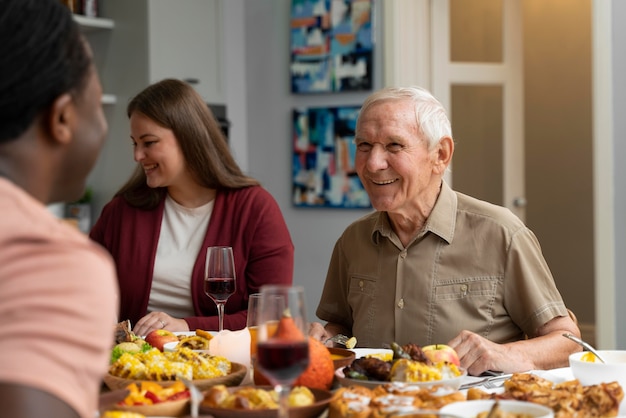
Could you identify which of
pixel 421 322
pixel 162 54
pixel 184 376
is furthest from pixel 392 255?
pixel 162 54

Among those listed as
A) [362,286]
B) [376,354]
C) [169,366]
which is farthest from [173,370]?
[362,286]

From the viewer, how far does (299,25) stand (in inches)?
203

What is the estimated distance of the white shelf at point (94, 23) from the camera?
15.1ft

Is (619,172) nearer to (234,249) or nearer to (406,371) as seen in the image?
→ (234,249)

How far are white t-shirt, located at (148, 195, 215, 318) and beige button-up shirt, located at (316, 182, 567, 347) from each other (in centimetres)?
62

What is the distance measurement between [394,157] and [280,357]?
1161 millimetres

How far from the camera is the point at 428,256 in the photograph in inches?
88.4

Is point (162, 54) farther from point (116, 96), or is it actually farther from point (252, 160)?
point (252, 160)

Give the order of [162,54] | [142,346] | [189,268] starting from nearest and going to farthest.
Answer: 1. [142,346]
2. [189,268]
3. [162,54]

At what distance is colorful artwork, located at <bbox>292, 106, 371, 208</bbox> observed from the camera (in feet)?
16.3

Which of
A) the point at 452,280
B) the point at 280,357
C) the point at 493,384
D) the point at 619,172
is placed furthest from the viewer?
the point at 619,172

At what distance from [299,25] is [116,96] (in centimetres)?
116

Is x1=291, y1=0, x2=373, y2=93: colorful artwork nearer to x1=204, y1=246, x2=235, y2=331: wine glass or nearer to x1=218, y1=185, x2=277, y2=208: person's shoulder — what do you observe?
x1=218, y1=185, x2=277, y2=208: person's shoulder

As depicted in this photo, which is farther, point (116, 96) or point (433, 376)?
point (116, 96)
